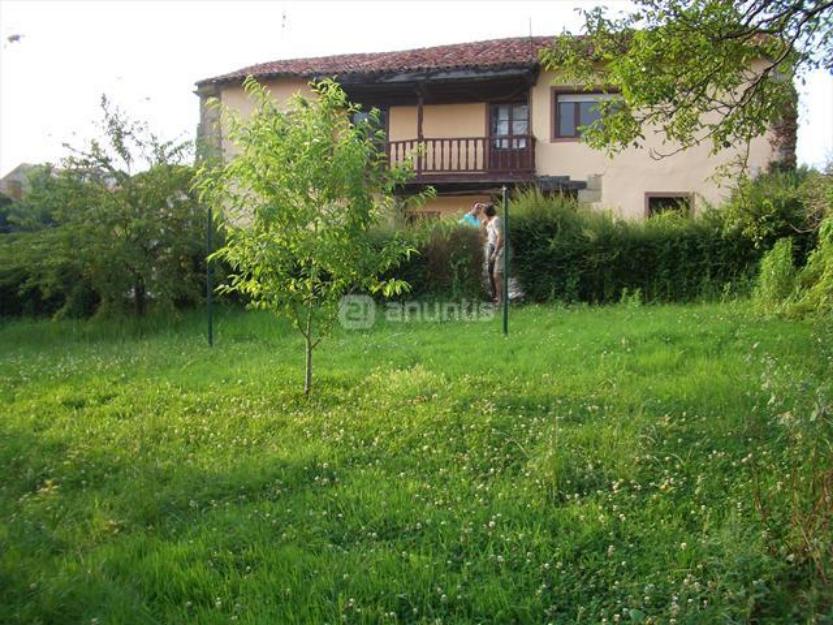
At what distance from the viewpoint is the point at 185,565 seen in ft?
11.9

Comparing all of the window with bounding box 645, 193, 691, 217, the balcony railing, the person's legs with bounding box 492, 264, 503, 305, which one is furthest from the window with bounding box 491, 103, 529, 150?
the person's legs with bounding box 492, 264, 503, 305

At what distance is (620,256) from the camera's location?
1280 cm

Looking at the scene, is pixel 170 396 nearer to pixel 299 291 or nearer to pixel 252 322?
pixel 299 291

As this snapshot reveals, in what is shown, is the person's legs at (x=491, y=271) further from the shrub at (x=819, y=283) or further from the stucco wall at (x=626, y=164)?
the stucco wall at (x=626, y=164)

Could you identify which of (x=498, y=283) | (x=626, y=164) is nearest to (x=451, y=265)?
(x=498, y=283)

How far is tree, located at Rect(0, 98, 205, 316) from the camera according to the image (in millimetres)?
12375

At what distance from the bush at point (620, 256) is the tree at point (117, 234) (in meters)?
5.99

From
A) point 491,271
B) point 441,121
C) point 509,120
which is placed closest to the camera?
point 491,271

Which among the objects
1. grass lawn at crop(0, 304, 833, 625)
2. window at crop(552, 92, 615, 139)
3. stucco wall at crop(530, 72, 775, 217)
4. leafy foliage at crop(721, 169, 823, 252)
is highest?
window at crop(552, 92, 615, 139)

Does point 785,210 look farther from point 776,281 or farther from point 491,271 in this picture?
point 491,271

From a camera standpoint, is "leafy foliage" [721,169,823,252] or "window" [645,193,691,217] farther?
"window" [645,193,691,217]

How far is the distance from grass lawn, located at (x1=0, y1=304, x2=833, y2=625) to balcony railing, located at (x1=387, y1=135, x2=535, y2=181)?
11458 mm

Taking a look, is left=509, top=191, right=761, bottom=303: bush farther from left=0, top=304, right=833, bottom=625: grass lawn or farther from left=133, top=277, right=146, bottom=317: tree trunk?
left=133, top=277, right=146, bottom=317: tree trunk

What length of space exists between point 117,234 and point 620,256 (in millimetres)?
8852
